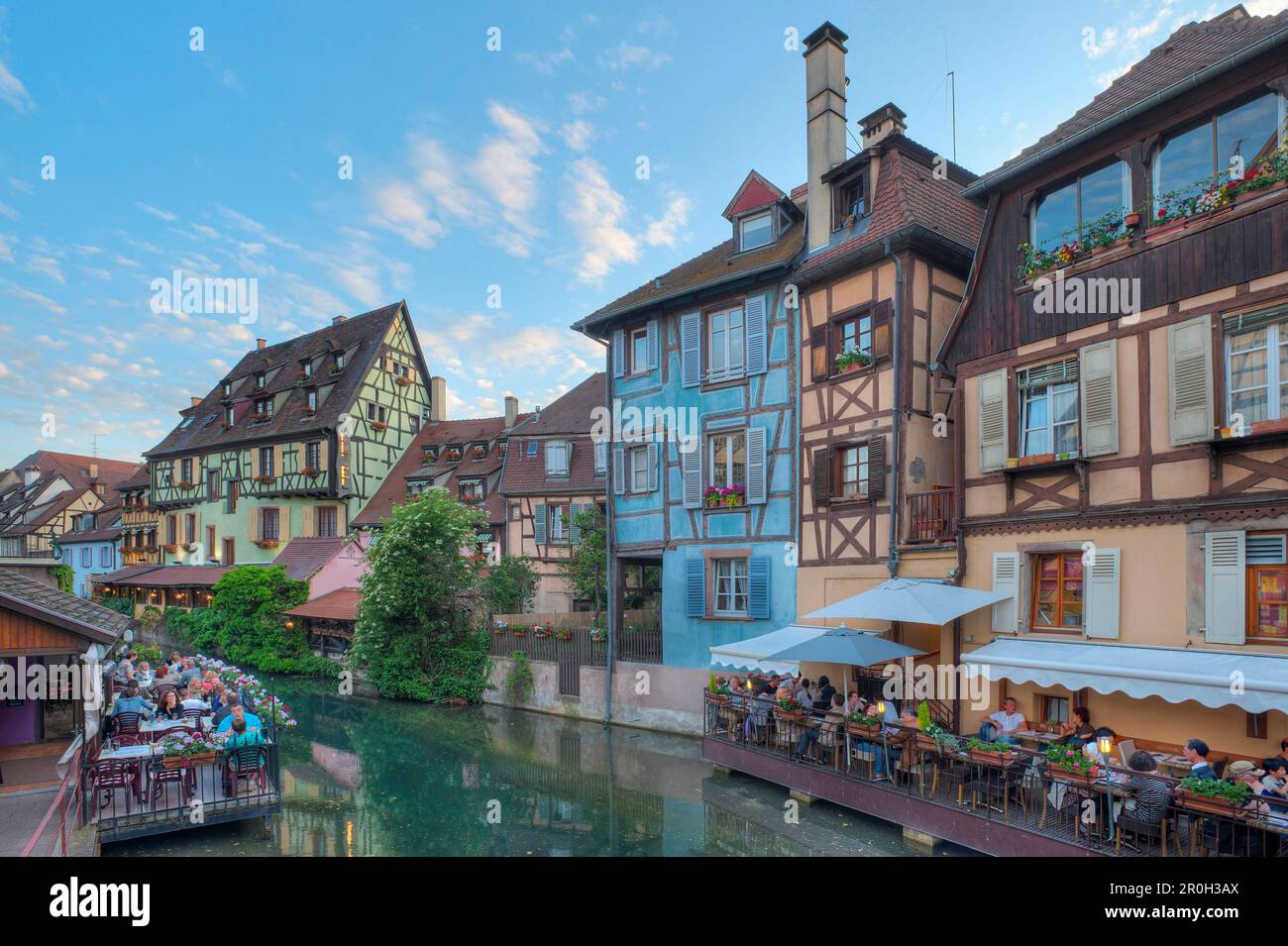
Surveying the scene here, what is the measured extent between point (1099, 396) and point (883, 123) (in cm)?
997

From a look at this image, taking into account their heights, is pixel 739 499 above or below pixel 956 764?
above

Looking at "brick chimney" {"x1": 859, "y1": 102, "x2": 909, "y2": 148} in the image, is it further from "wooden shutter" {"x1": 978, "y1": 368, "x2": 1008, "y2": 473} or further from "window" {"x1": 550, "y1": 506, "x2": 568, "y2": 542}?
"window" {"x1": 550, "y1": 506, "x2": 568, "y2": 542}

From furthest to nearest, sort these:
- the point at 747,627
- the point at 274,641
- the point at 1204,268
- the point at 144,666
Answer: the point at 274,641 < the point at 144,666 < the point at 747,627 < the point at 1204,268

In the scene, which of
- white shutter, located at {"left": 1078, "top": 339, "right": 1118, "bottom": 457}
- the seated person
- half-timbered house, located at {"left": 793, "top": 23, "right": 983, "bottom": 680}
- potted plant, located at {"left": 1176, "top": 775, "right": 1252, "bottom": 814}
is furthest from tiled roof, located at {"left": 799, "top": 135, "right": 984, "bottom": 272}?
potted plant, located at {"left": 1176, "top": 775, "right": 1252, "bottom": 814}

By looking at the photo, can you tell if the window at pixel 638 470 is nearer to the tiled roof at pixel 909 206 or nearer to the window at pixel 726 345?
the window at pixel 726 345

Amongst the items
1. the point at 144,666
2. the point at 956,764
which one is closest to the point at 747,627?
the point at 956,764

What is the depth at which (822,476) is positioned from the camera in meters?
15.6

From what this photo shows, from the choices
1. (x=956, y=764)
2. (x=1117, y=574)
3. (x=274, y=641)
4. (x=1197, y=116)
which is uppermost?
(x=1197, y=116)

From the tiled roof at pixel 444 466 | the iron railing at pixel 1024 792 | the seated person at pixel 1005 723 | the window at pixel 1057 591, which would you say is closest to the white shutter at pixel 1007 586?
the window at pixel 1057 591

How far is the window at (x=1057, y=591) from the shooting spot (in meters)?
11.1

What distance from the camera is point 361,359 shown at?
3650cm
